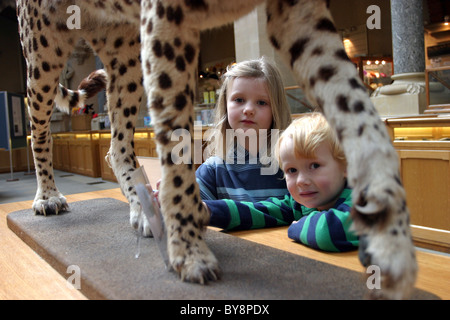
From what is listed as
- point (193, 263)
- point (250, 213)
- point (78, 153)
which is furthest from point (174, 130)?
point (78, 153)

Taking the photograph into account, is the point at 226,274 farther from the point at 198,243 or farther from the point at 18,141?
the point at 18,141

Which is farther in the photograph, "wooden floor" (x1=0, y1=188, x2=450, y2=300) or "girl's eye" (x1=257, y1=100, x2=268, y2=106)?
"girl's eye" (x1=257, y1=100, x2=268, y2=106)

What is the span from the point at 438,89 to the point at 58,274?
398 cm

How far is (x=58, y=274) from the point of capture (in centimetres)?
124

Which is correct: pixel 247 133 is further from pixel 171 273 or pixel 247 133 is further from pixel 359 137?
pixel 359 137

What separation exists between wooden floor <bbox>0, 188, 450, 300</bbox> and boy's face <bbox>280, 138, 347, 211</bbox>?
0.57 feet

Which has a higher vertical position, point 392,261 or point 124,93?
point 124,93

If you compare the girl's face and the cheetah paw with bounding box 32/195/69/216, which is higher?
the girl's face

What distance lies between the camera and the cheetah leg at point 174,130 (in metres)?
0.96

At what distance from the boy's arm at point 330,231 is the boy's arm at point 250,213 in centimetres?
25

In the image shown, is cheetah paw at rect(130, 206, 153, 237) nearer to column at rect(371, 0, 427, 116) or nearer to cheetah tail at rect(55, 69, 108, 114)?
cheetah tail at rect(55, 69, 108, 114)

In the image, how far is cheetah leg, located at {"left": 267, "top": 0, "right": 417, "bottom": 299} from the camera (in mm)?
649

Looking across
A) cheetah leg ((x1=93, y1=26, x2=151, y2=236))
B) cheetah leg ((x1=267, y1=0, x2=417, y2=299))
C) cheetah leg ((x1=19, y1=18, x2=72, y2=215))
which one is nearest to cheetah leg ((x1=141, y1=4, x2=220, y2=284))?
cheetah leg ((x1=267, y1=0, x2=417, y2=299))

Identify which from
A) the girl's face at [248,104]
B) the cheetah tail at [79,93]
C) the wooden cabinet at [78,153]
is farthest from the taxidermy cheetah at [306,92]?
the wooden cabinet at [78,153]
